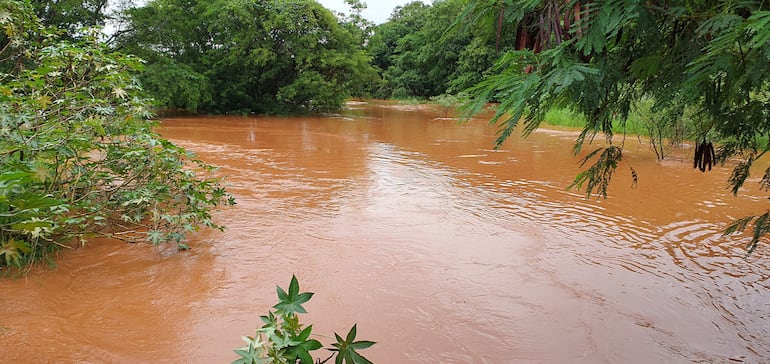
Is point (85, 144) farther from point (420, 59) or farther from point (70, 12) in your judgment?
point (420, 59)

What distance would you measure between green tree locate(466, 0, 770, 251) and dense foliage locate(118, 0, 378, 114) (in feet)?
60.7

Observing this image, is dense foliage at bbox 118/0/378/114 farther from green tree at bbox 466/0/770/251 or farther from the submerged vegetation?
green tree at bbox 466/0/770/251

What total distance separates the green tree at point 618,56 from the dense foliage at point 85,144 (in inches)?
136

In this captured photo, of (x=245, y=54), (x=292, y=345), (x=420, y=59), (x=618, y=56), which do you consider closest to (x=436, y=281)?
(x=618, y=56)

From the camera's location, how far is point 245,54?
20.6 m

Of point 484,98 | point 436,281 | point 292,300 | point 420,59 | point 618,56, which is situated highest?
point 420,59

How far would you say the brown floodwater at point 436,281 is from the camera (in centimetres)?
325

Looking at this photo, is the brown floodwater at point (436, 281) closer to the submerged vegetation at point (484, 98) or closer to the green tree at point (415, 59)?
the submerged vegetation at point (484, 98)

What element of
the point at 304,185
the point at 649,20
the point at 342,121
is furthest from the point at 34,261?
the point at 342,121

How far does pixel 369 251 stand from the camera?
4.95 meters

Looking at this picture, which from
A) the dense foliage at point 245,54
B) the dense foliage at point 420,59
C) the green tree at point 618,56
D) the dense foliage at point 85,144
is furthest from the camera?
the dense foliage at point 420,59

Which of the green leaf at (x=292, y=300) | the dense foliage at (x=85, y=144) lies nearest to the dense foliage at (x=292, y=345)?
the green leaf at (x=292, y=300)

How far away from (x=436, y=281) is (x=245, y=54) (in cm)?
1868

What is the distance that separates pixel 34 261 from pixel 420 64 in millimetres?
39748
